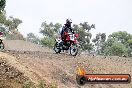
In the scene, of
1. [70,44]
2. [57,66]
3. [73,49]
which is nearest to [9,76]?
[57,66]

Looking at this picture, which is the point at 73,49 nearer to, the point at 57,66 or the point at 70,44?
the point at 70,44

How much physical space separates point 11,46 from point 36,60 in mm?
36188

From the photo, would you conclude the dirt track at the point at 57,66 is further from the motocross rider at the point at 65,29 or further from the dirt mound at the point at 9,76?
the motocross rider at the point at 65,29

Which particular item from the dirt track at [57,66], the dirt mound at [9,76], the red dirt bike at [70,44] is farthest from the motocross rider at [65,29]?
the dirt mound at [9,76]

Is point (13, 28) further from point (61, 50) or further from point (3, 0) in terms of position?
point (61, 50)

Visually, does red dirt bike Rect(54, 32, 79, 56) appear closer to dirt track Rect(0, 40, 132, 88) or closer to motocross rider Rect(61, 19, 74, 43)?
motocross rider Rect(61, 19, 74, 43)

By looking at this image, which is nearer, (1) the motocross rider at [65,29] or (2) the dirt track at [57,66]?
(2) the dirt track at [57,66]

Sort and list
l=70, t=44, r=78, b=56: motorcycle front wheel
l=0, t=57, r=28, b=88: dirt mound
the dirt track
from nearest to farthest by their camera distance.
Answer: l=0, t=57, r=28, b=88: dirt mound
the dirt track
l=70, t=44, r=78, b=56: motorcycle front wheel

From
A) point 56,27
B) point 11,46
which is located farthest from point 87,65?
point 56,27

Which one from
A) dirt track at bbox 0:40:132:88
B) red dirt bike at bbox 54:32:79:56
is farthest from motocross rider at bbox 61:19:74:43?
dirt track at bbox 0:40:132:88

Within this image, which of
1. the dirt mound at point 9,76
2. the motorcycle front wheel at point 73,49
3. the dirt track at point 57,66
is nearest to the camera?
the dirt mound at point 9,76

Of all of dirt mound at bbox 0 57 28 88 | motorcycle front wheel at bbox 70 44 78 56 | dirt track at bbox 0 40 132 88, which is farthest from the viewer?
motorcycle front wheel at bbox 70 44 78 56

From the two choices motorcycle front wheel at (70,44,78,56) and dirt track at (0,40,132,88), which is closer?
dirt track at (0,40,132,88)

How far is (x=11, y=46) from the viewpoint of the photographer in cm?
5341
